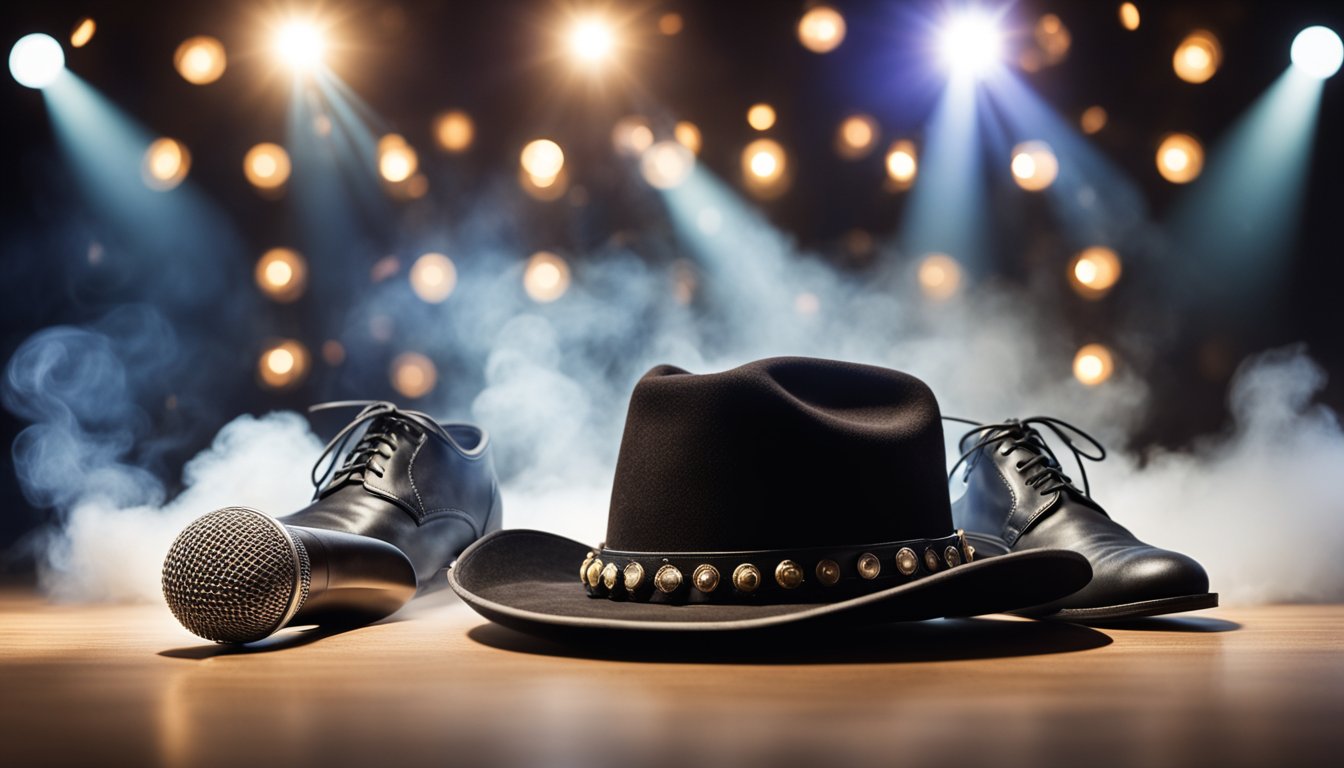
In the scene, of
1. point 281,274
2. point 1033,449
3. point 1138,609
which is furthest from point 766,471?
point 281,274

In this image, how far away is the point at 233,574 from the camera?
1044mm

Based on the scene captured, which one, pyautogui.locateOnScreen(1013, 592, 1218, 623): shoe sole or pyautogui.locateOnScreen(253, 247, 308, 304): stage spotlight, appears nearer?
pyautogui.locateOnScreen(1013, 592, 1218, 623): shoe sole

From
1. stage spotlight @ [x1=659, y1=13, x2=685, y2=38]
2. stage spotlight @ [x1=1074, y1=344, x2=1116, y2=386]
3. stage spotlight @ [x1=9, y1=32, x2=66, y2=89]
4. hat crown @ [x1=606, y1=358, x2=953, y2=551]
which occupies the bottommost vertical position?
hat crown @ [x1=606, y1=358, x2=953, y2=551]

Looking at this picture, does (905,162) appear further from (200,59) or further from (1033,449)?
(200,59)

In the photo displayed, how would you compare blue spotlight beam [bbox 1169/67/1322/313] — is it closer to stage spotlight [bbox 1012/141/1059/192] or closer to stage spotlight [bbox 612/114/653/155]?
stage spotlight [bbox 1012/141/1059/192]

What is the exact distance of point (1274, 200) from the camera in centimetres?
271

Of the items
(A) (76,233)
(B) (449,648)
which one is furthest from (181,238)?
(B) (449,648)

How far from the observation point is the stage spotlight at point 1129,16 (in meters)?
2.78

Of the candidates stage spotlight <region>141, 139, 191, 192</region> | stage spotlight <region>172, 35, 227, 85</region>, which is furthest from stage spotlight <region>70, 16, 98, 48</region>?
stage spotlight <region>141, 139, 191, 192</region>

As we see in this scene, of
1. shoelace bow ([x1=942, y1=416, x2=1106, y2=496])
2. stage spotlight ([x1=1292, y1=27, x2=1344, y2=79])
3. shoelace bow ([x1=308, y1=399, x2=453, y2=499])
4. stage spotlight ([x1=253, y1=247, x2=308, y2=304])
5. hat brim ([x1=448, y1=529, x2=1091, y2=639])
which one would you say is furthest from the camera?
stage spotlight ([x1=253, y1=247, x2=308, y2=304])

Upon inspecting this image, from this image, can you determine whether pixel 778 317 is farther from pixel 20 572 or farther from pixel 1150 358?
pixel 20 572

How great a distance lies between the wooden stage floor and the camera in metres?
0.66

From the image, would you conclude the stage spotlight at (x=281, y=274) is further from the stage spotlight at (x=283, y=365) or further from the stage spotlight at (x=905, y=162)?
the stage spotlight at (x=905, y=162)

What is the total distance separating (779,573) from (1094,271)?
2161 millimetres
